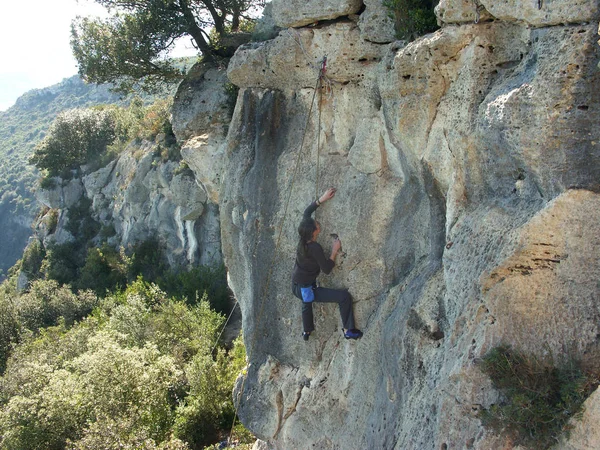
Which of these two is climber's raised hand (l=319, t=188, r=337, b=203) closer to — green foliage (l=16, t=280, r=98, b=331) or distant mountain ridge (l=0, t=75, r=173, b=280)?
green foliage (l=16, t=280, r=98, b=331)

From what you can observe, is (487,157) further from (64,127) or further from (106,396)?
(64,127)

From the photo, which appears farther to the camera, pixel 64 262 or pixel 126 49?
pixel 64 262

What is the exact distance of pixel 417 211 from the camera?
6.60m

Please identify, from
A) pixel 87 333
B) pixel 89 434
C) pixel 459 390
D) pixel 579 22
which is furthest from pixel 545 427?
pixel 87 333

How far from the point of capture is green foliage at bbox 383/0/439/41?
244 inches

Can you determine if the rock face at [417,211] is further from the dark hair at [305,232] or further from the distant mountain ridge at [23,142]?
the distant mountain ridge at [23,142]

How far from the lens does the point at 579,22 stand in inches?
169

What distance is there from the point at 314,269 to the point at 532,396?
11.9 feet

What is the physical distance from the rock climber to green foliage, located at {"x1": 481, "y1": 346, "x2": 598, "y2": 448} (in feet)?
9.50

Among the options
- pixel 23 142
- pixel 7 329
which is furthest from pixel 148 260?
pixel 23 142

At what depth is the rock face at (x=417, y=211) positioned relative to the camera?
4.35 metres

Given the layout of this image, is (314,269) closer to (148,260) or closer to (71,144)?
(148,260)

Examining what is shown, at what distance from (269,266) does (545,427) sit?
4.97 metres

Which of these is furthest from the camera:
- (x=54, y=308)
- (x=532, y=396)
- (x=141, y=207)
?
(x=141, y=207)
